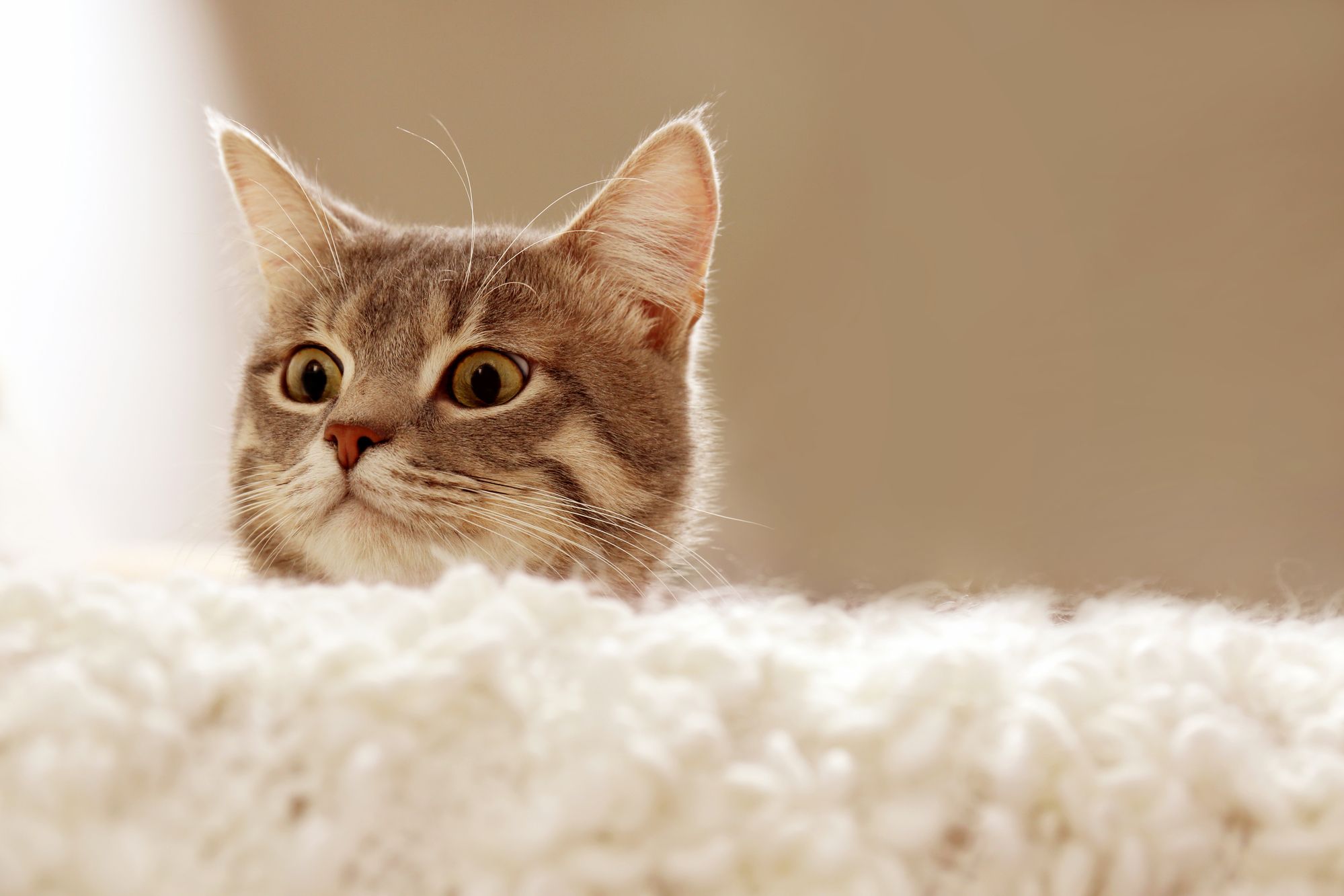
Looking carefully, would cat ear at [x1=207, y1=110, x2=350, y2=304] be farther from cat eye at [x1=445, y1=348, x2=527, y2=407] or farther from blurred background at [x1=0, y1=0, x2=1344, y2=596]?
blurred background at [x1=0, y1=0, x2=1344, y2=596]

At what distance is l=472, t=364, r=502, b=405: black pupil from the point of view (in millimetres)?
802

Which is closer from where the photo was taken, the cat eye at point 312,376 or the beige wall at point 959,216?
the cat eye at point 312,376

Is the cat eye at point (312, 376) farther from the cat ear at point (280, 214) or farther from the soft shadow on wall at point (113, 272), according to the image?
the soft shadow on wall at point (113, 272)

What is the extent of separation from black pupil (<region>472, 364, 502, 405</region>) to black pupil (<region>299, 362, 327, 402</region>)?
0.56 feet

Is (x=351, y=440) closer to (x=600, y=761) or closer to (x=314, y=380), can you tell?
(x=314, y=380)

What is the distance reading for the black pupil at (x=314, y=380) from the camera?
2.85 ft

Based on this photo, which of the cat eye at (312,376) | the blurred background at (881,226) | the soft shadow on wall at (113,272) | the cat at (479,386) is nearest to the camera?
the cat at (479,386)

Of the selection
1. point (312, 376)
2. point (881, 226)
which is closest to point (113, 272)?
point (312, 376)

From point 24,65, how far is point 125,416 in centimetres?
62

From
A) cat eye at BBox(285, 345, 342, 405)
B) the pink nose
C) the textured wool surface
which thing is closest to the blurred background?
cat eye at BBox(285, 345, 342, 405)

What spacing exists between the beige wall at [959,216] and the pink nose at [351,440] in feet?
3.46

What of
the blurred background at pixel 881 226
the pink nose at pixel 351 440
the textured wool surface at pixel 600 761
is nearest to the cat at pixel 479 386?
the pink nose at pixel 351 440

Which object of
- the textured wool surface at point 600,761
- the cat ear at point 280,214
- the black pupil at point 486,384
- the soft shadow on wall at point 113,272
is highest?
the soft shadow on wall at point 113,272

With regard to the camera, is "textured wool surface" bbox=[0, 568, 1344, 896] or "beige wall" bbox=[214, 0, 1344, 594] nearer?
"textured wool surface" bbox=[0, 568, 1344, 896]
